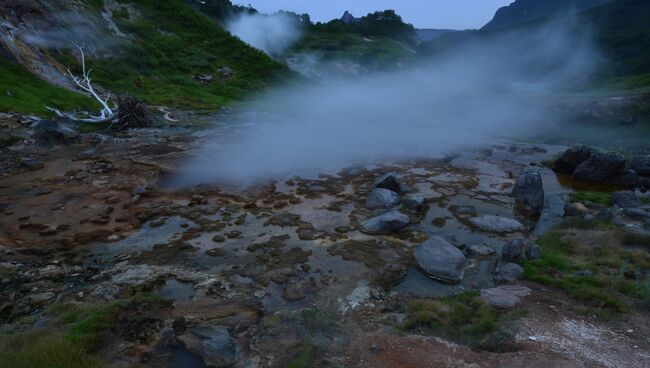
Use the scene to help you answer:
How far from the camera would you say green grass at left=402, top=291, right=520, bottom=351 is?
7.98 metres

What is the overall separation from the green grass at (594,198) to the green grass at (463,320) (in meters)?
10.6

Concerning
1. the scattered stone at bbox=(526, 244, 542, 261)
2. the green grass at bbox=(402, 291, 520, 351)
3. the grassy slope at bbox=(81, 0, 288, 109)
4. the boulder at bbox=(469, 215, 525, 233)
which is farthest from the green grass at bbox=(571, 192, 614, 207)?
the grassy slope at bbox=(81, 0, 288, 109)

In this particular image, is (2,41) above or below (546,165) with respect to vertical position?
above

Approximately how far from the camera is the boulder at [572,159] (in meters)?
21.6

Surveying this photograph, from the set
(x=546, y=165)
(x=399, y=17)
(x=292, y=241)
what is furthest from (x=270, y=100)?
(x=399, y=17)

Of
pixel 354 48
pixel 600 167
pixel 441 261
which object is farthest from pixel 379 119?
pixel 354 48

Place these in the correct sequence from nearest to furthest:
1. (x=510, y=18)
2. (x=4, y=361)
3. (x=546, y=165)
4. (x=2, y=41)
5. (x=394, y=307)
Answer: (x=4, y=361), (x=394, y=307), (x=546, y=165), (x=2, y=41), (x=510, y=18)

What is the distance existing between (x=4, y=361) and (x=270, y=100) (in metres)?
43.0

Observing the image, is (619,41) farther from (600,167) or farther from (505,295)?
(505,295)

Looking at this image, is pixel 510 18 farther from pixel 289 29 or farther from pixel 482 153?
pixel 482 153

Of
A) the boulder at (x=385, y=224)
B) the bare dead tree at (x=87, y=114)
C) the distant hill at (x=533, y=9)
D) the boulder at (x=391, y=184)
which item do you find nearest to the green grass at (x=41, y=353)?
the boulder at (x=385, y=224)

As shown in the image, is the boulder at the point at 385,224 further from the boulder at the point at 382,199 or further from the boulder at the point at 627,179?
the boulder at the point at 627,179

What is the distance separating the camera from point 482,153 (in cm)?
2552

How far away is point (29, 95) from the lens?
95.5 feet
